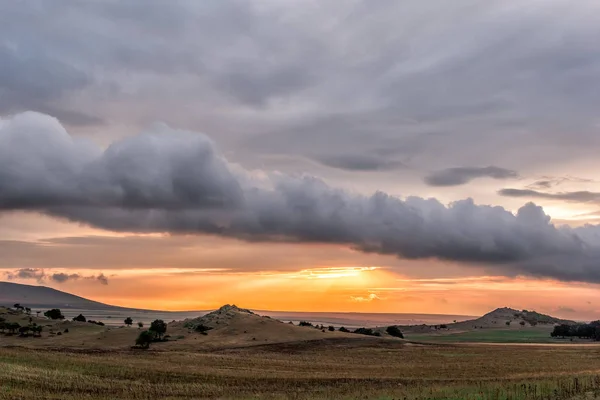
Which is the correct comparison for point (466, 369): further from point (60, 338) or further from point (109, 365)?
point (60, 338)

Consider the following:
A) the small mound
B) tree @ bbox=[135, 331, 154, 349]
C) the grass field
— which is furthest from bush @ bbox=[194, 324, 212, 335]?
the grass field

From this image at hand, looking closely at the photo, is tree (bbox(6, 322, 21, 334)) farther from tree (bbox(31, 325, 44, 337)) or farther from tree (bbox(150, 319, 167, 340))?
tree (bbox(150, 319, 167, 340))

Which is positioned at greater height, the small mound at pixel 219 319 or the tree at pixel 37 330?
the small mound at pixel 219 319

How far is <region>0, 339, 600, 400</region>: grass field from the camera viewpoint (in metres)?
43.4

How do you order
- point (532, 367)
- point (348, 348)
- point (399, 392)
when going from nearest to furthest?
1. point (399, 392)
2. point (532, 367)
3. point (348, 348)

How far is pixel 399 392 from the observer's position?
45719mm

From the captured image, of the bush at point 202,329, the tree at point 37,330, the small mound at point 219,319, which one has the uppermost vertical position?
the small mound at point 219,319

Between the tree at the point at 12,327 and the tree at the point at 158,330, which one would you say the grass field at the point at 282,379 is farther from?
the tree at the point at 12,327

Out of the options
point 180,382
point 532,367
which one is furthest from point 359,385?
point 532,367

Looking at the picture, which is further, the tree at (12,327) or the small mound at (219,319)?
the small mound at (219,319)

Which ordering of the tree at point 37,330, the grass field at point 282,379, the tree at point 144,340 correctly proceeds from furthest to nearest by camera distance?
1. the tree at point 37,330
2. the tree at point 144,340
3. the grass field at point 282,379

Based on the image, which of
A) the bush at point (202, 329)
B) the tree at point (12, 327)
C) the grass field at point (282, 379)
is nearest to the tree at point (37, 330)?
the tree at point (12, 327)

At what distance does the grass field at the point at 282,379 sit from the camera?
4335 centimetres

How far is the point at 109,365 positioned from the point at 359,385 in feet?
93.9
